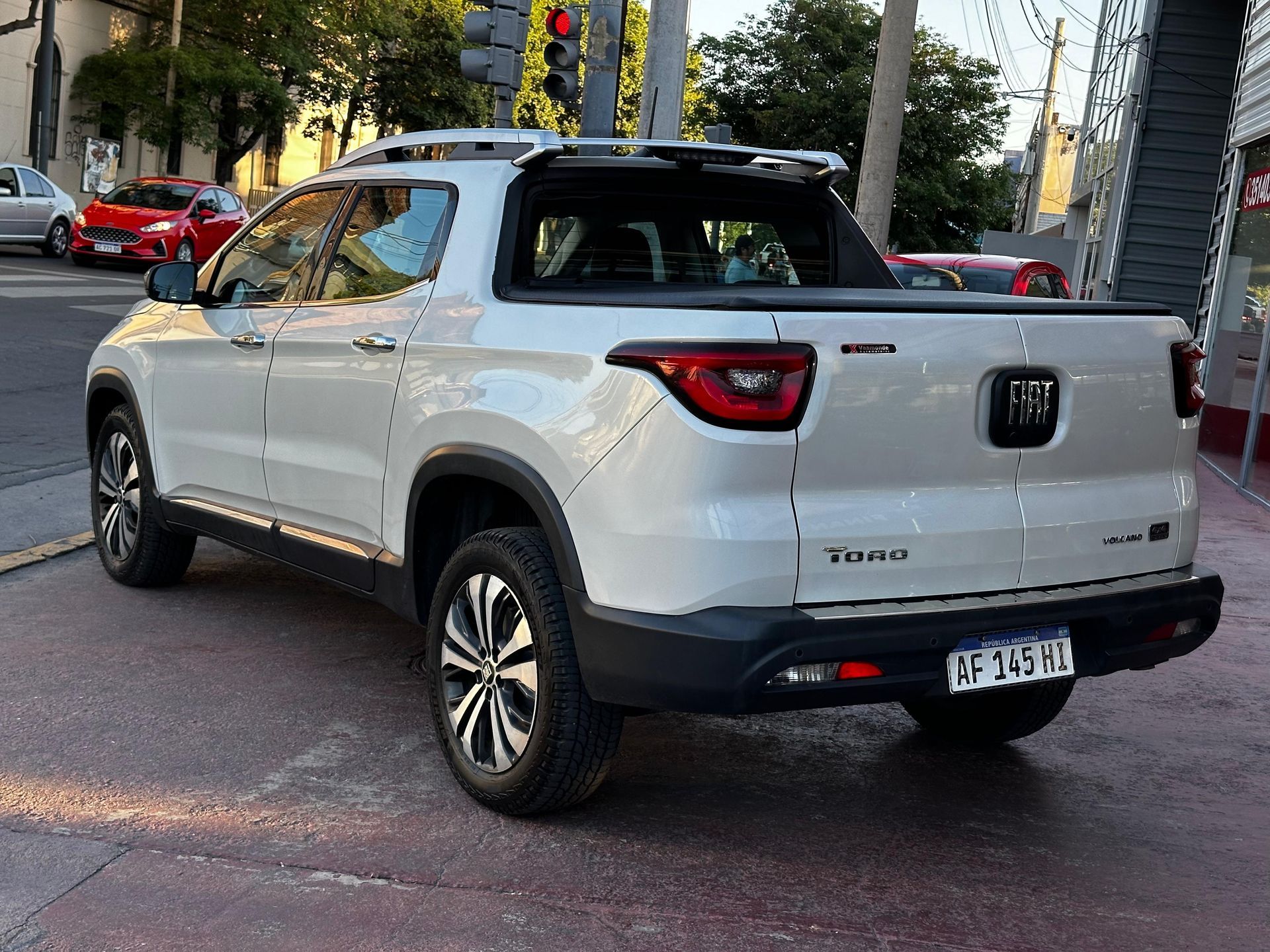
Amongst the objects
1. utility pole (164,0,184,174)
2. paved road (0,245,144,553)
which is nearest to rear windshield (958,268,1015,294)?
paved road (0,245,144,553)

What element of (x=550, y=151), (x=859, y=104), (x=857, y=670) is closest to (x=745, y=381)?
(x=857, y=670)

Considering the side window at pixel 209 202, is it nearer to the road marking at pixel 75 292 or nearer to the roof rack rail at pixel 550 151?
the road marking at pixel 75 292

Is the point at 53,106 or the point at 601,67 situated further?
the point at 53,106

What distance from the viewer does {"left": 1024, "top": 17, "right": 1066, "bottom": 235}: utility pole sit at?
55.5 m

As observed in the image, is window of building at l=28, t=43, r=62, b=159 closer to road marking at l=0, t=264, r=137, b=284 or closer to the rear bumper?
road marking at l=0, t=264, r=137, b=284

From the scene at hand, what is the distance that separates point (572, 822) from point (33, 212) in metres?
24.6

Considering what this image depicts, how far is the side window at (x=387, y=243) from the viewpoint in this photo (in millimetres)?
4523

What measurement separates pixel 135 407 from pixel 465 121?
46220mm

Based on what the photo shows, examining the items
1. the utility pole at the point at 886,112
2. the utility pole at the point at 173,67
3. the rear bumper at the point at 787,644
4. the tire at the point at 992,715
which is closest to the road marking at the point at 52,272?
the utility pole at the point at 886,112

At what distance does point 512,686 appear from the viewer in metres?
3.93

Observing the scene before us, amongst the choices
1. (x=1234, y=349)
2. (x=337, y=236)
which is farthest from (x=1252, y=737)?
(x=1234, y=349)

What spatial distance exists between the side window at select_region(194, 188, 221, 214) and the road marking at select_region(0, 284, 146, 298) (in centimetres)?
442

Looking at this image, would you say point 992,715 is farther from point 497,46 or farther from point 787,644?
point 497,46

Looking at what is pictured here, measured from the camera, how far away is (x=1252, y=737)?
17.3 feet
